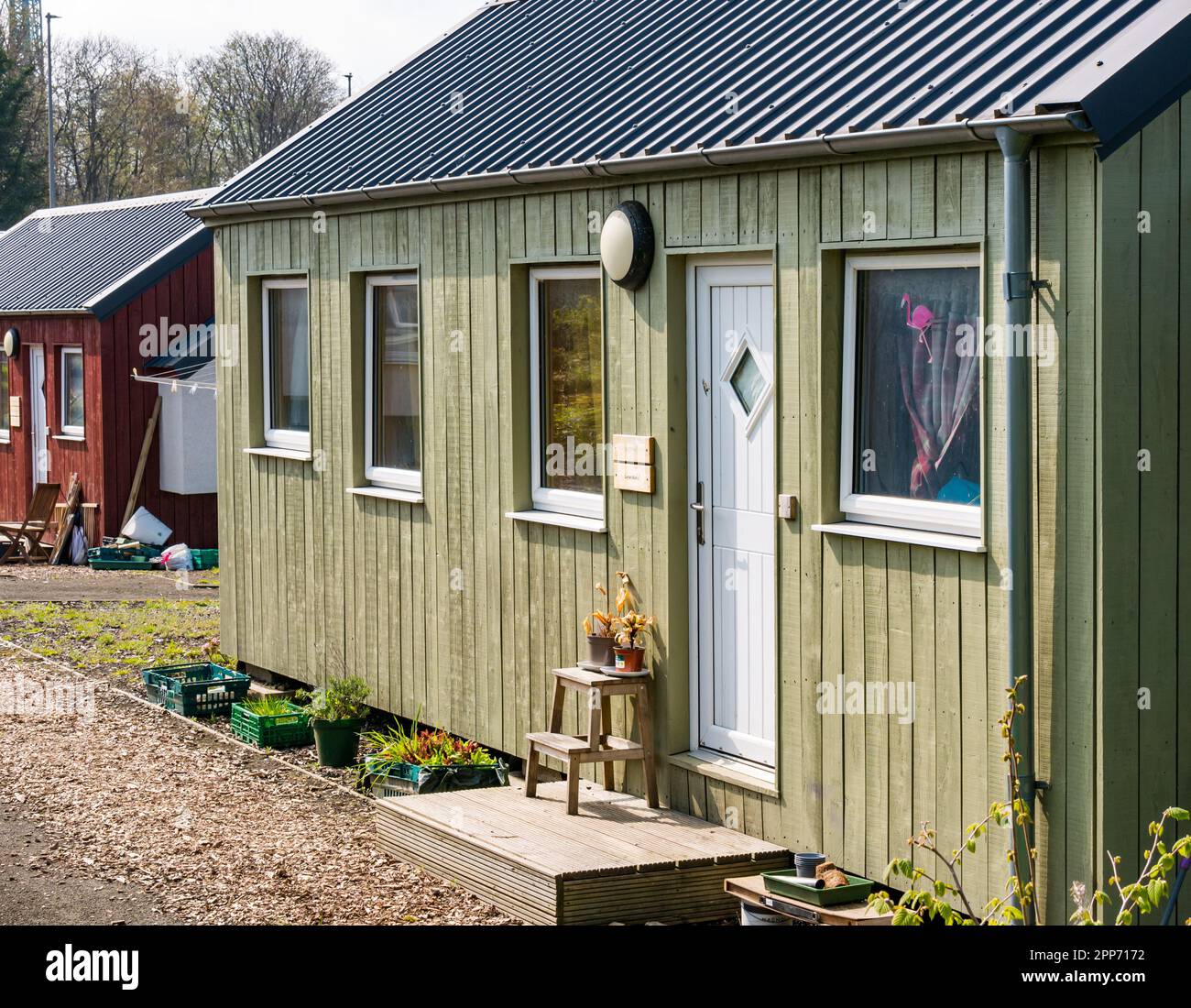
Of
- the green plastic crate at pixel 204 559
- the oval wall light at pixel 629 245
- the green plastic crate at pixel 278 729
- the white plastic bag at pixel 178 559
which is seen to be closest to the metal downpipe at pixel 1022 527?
the oval wall light at pixel 629 245

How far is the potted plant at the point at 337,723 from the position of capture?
1034 cm

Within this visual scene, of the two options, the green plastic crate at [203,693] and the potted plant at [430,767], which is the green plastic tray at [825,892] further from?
the green plastic crate at [203,693]

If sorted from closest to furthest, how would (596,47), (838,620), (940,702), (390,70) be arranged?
(940,702), (838,620), (596,47), (390,70)

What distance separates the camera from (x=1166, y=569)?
20.6 feet

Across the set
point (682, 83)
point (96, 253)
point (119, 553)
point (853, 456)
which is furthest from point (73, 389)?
point (853, 456)

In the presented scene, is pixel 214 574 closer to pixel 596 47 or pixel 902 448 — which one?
pixel 596 47

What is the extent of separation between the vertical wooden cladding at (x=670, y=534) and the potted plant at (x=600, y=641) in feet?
0.90

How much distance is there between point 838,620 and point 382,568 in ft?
14.4

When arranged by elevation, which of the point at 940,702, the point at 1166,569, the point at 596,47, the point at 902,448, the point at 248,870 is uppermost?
the point at 596,47

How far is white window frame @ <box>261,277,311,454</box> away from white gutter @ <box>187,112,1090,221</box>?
0.89 m

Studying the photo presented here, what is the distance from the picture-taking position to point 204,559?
2083 cm

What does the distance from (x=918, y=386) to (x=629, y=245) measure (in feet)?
6.10

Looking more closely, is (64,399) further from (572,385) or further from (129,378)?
(572,385)
